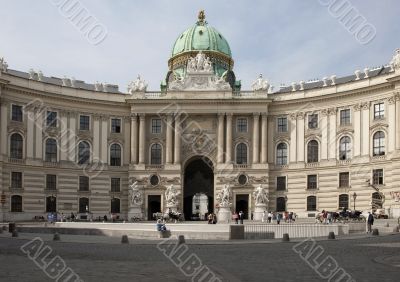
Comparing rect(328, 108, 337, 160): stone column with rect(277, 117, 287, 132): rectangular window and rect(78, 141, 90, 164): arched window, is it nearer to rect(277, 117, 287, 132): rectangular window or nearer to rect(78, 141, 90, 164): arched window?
rect(277, 117, 287, 132): rectangular window

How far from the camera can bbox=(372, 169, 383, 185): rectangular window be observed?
70.3 m

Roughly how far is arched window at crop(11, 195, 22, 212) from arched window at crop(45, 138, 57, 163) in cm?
677

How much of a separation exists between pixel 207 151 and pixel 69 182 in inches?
773

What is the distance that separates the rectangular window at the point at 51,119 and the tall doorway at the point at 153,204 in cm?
1638

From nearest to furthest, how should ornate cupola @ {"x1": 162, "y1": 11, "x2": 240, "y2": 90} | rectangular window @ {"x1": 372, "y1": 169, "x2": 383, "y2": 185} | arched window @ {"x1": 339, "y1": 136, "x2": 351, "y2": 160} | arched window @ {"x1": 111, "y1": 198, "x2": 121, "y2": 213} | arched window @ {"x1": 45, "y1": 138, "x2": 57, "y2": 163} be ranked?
rectangular window @ {"x1": 372, "y1": 169, "x2": 383, "y2": 185} → arched window @ {"x1": 339, "y1": 136, "x2": 351, "y2": 160} → arched window @ {"x1": 45, "y1": 138, "x2": 57, "y2": 163} → arched window @ {"x1": 111, "y1": 198, "x2": 121, "y2": 213} → ornate cupola @ {"x1": 162, "y1": 11, "x2": 240, "y2": 90}

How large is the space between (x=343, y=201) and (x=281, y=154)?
1137 cm

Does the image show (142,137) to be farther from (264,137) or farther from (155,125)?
(264,137)

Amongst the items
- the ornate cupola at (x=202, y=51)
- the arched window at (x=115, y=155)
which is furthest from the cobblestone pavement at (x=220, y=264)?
the ornate cupola at (x=202, y=51)

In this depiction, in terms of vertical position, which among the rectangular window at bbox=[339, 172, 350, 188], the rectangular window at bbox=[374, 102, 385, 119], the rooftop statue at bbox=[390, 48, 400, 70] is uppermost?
the rooftop statue at bbox=[390, 48, 400, 70]

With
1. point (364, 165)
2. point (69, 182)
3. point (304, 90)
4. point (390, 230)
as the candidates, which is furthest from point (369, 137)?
point (69, 182)

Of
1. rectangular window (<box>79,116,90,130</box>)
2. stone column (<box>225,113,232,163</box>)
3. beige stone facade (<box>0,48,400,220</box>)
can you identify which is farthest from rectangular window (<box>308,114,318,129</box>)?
rectangular window (<box>79,116,90,130</box>)

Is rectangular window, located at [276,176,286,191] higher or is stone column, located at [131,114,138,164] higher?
stone column, located at [131,114,138,164]

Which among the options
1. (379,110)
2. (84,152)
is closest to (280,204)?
(379,110)

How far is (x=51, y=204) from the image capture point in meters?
75.6
